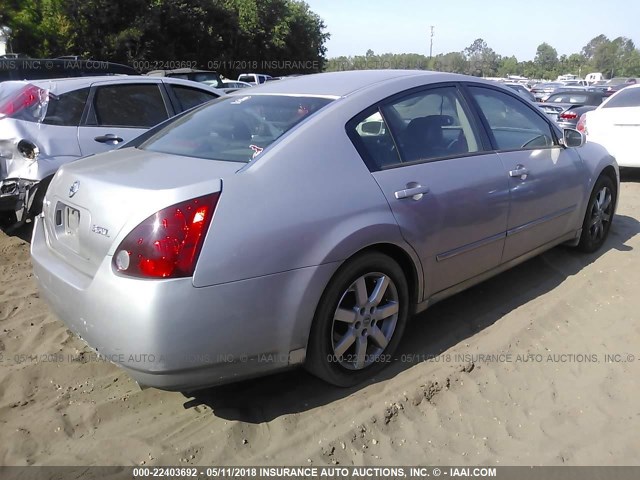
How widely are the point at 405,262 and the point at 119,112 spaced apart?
12.5 ft

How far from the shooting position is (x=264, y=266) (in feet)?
7.84

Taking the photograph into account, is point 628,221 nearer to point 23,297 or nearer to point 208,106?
point 208,106

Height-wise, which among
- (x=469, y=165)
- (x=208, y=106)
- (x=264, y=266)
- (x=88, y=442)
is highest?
(x=208, y=106)

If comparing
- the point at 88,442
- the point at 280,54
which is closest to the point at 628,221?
the point at 88,442

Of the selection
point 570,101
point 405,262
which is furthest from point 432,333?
point 570,101

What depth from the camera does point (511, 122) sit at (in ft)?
13.2

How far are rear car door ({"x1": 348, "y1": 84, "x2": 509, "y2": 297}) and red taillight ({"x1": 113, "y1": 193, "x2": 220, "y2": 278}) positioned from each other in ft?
3.25

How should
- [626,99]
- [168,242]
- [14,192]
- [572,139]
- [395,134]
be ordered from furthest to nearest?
[626,99] < [14,192] < [572,139] < [395,134] < [168,242]

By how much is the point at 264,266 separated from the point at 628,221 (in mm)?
5025

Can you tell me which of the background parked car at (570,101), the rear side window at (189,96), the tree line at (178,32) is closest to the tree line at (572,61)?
the tree line at (178,32)

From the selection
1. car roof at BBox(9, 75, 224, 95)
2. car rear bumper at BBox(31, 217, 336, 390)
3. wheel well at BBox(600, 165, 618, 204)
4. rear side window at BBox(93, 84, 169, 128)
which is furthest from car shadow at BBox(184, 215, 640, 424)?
car roof at BBox(9, 75, 224, 95)

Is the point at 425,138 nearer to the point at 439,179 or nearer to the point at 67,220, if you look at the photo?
the point at 439,179

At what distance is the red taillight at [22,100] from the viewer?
16.7ft

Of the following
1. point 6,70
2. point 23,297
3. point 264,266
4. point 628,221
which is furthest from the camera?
point 6,70
